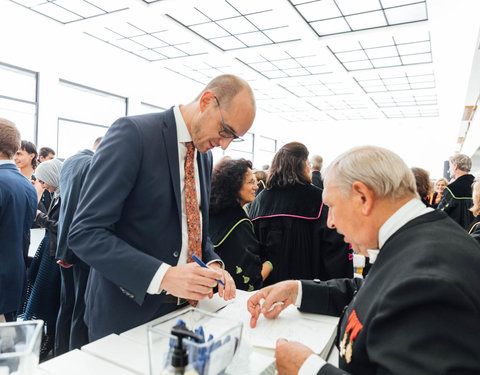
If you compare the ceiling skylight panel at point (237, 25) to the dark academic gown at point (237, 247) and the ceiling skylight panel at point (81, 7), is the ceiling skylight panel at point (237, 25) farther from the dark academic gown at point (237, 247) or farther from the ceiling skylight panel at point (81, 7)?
the dark academic gown at point (237, 247)

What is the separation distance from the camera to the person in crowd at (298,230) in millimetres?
Result: 2410

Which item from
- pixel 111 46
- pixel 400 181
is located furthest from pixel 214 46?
pixel 400 181

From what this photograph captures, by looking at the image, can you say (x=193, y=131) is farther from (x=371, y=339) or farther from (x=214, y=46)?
(x=214, y=46)

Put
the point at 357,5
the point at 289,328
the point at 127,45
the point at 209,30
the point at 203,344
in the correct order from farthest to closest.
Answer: the point at 127,45, the point at 209,30, the point at 357,5, the point at 289,328, the point at 203,344

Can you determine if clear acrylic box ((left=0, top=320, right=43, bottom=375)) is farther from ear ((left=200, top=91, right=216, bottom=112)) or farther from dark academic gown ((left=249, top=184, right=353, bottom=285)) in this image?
dark academic gown ((left=249, top=184, right=353, bottom=285))

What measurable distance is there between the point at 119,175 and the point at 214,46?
22.4 ft

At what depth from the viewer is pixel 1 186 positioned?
81.7 inches

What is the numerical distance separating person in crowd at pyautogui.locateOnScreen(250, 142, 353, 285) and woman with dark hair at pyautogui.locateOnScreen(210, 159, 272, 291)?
185 millimetres

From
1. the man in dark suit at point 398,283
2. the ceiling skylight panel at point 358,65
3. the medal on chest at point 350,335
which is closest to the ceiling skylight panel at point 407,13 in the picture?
the ceiling skylight panel at point 358,65

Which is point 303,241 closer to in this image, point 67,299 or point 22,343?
point 67,299

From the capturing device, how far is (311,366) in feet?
2.99

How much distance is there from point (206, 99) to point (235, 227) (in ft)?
3.27

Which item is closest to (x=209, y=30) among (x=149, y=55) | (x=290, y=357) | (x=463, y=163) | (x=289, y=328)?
(x=149, y=55)

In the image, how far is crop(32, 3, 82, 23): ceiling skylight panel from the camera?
5941mm
